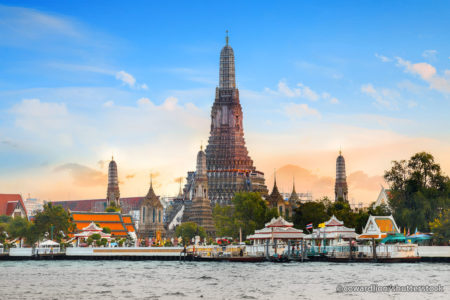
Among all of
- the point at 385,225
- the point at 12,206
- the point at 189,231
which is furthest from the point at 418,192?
the point at 12,206

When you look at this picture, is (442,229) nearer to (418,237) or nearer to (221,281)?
(418,237)

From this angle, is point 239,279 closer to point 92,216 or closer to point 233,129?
point 92,216

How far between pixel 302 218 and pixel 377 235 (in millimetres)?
24326

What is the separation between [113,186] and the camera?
7259 inches

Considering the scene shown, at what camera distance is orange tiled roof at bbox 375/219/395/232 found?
91188mm

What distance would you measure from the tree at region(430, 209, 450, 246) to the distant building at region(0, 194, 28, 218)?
101 metres

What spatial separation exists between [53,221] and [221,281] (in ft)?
179

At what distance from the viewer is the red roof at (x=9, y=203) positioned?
167375 mm

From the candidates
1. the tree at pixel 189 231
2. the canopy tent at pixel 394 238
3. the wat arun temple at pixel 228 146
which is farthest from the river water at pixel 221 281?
the wat arun temple at pixel 228 146

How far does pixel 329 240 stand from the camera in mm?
103438

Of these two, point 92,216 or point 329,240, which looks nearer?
point 329,240

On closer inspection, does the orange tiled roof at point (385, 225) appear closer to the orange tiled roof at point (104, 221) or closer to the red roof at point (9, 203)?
the orange tiled roof at point (104, 221)

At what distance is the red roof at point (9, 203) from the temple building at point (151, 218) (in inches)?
1049

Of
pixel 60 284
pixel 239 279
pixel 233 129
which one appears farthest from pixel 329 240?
pixel 233 129
